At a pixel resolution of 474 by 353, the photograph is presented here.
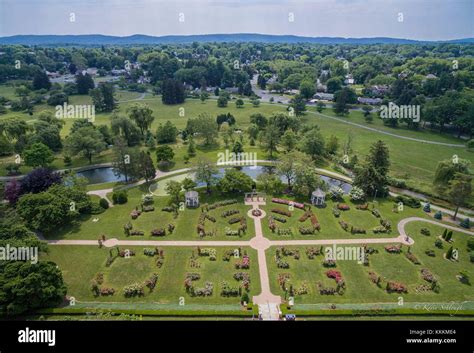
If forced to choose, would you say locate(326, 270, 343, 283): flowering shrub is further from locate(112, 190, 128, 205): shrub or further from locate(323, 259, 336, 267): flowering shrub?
locate(112, 190, 128, 205): shrub

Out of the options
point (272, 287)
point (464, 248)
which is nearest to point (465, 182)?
point (464, 248)

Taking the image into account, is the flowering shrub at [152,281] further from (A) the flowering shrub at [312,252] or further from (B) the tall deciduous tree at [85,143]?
(B) the tall deciduous tree at [85,143]

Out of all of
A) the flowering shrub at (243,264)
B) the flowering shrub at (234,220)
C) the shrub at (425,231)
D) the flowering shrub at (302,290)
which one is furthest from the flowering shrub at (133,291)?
the shrub at (425,231)

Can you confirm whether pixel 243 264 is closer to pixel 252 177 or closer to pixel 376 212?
pixel 376 212

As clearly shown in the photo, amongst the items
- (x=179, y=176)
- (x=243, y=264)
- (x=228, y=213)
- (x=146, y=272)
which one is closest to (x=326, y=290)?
(x=243, y=264)

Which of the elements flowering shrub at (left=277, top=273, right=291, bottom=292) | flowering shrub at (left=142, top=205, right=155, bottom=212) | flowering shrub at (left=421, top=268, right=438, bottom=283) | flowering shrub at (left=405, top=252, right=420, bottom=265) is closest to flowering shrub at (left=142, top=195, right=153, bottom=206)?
flowering shrub at (left=142, top=205, right=155, bottom=212)

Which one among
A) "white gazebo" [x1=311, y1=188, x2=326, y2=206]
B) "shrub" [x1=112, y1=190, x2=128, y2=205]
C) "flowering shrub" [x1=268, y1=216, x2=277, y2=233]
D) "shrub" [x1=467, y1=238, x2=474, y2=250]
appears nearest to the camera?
"shrub" [x1=467, y1=238, x2=474, y2=250]
